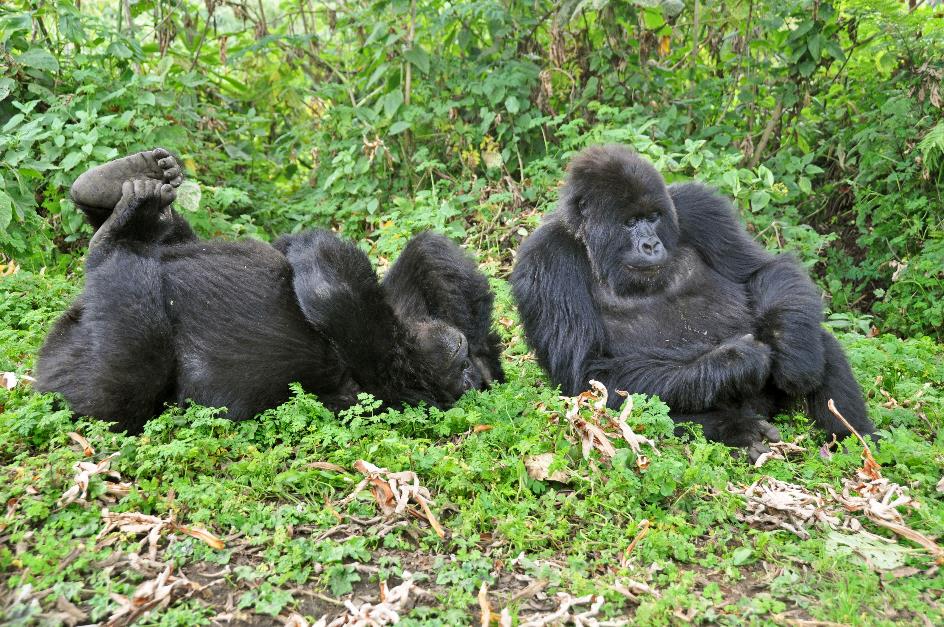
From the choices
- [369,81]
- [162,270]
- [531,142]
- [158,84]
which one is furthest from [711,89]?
[162,270]

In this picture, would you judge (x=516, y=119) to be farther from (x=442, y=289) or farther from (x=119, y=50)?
(x=442, y=289)

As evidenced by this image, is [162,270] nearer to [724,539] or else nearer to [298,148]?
[724,539]

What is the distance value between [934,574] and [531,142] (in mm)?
5180

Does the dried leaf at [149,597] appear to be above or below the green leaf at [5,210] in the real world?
below

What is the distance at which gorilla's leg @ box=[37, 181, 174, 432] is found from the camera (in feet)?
12.0

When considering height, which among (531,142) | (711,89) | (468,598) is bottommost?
(468,598)

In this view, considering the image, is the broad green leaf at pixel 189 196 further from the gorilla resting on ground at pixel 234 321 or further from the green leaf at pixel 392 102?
the green leaf at pixel 392 102

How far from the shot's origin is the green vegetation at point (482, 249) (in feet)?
9.25

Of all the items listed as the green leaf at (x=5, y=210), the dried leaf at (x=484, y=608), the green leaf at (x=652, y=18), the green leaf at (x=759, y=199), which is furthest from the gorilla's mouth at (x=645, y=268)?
the green leaf at (x=5, y=210)

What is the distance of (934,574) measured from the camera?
9.50 ft

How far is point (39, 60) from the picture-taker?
6406 millimetres

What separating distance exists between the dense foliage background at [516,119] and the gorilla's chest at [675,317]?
67.0 inches

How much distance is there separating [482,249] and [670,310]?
8.27 feet

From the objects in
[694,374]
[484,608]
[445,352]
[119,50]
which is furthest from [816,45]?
[484,608]
